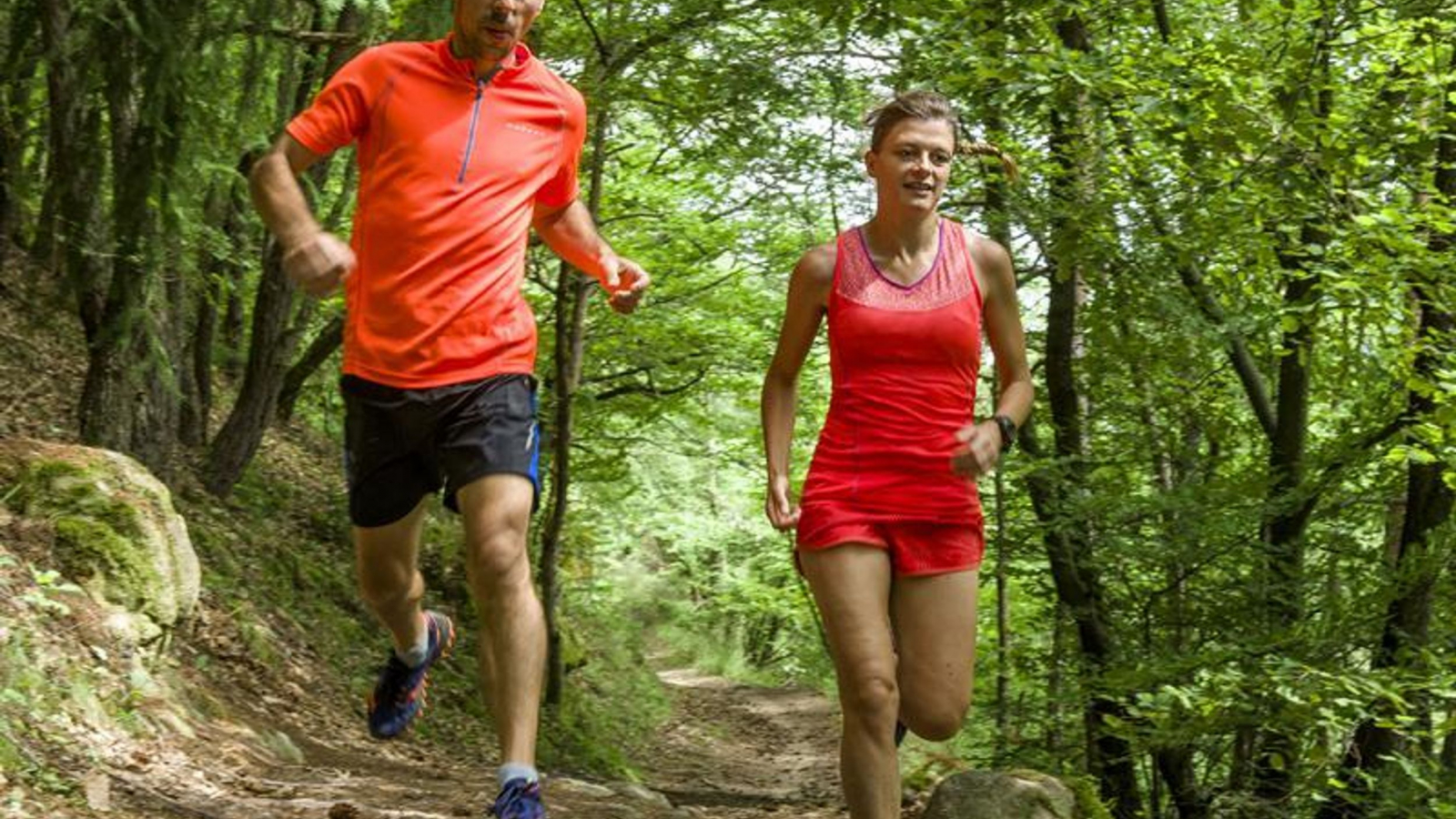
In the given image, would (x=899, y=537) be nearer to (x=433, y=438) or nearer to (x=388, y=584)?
(x=433, y=438)

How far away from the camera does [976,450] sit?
435 cm

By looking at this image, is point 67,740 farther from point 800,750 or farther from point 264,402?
point 800,750

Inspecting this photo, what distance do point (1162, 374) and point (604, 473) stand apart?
967 centimetres

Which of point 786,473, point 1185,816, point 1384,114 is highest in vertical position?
point 1384,114

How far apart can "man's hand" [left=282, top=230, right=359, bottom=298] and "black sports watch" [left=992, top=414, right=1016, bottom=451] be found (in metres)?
1.84

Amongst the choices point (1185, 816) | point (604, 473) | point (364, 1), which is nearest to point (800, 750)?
point (604, 473)

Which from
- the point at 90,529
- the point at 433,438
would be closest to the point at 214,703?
the point at 90,529

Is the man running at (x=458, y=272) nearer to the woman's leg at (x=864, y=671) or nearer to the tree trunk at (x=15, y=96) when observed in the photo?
the woman's leg at (x=864, y=671)

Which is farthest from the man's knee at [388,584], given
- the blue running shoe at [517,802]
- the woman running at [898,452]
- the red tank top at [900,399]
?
the red tank top at [900,399]

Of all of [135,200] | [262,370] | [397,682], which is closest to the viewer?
[397,682]

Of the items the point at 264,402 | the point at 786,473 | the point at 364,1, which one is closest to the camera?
the point at 786,473

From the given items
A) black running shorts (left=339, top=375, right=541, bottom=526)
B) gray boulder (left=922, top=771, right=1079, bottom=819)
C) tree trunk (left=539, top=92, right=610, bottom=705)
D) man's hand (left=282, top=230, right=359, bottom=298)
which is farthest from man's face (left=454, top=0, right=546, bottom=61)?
tree trunk (left=539, top=92, right=610, bottom=705)

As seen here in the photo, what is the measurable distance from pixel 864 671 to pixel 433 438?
132 centimetres

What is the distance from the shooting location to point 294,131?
13.9ft
